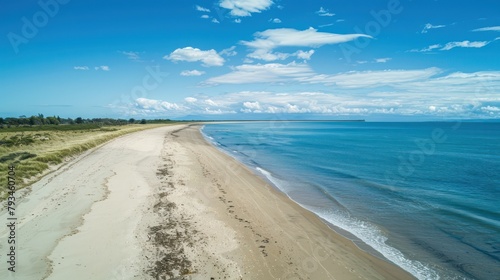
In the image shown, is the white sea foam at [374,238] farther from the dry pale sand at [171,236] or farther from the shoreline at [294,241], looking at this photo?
the dry pale sand at [171,236]

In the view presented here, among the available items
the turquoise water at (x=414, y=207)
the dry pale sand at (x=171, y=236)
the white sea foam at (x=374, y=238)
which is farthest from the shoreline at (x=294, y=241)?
the turquoise water at (x=414, y=207)

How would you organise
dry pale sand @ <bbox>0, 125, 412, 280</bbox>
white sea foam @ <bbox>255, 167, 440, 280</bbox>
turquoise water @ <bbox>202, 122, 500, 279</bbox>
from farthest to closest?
turquoise water @ <bbox>202, 122, 500, 279</bbox> → white sea foam @ <bbox>255, 167, 440, 280</bbox> → dry pale sand @ <bbox>0, 125, 412, 280</bbox>

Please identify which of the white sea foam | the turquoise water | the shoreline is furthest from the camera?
the turquoise water

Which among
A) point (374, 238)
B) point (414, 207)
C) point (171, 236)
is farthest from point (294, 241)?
point (414, 207)

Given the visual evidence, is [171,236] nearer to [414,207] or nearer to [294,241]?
[294,241]

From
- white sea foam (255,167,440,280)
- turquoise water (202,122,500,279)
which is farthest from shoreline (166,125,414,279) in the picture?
turquoise water (202,122,500,279)

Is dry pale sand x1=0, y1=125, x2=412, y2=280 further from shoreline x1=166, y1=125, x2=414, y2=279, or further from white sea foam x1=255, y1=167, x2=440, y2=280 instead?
white sea foam x1=255, y1=167, x2=440, y2=280

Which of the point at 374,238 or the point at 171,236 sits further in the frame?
the point at 374,238

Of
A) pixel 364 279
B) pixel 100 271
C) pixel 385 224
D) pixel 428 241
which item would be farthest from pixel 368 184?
pixel 100 271
